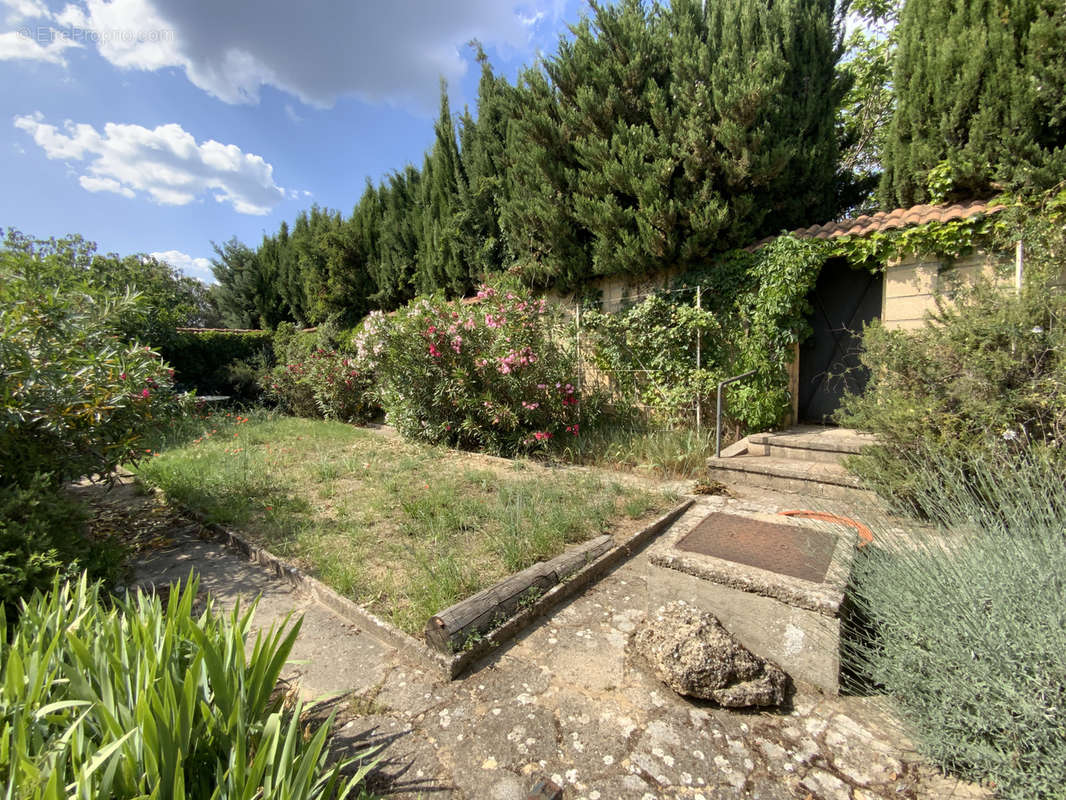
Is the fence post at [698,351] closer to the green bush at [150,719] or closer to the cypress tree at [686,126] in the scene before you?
the cypress tree at [686,126]

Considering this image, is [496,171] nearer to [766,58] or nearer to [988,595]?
[766,58]

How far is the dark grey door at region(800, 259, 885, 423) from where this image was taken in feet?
19.3

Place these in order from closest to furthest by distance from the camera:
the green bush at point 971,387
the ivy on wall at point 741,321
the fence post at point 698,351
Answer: the green bush at point 971,387 < the ivy on wall at point 741,321 < the fence post at point 698,351

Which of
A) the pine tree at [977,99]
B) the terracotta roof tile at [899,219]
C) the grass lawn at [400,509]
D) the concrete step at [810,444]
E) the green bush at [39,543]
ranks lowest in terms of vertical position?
the grass lawn at [400,509]

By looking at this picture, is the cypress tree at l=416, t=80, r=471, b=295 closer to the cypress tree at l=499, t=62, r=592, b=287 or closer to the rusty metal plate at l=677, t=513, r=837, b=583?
the cypress tree at l=499, t=62, r=592, b=287

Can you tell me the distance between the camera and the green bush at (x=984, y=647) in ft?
4.40

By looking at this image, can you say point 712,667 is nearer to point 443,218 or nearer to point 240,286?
point 443,218

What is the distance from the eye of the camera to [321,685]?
1.99m

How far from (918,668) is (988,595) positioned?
349 mm

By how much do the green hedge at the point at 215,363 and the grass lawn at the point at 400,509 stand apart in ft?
19.7

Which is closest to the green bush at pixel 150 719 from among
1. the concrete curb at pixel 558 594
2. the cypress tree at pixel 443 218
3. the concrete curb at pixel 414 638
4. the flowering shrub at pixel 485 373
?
the concrete curb at pixel 414 638

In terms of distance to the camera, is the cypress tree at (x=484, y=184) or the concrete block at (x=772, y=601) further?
the cypress tree at (x=484, y=184)

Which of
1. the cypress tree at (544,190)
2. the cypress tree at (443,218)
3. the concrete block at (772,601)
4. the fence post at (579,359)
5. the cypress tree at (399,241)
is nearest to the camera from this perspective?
the concrete block at (772,601)

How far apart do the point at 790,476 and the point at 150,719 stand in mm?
4730
